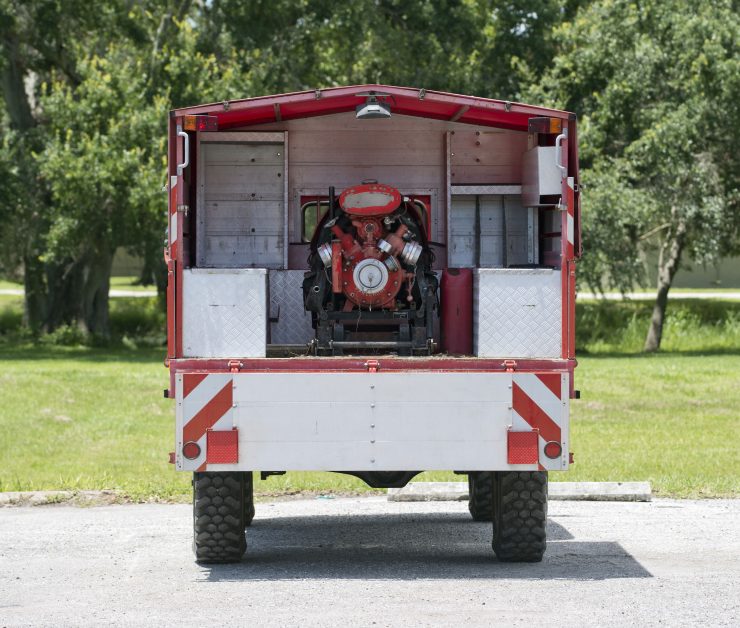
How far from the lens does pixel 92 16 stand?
3178 centimetres

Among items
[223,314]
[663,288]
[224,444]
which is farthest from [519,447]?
[663,288]

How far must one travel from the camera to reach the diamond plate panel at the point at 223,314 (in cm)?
912

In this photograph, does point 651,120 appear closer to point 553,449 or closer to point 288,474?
point 288,474

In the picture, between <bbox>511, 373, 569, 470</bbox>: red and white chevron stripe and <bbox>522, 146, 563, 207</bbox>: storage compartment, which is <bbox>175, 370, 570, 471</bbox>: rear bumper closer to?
<bbox>511, 373, 569, 470</bbox>: red and white chevron stripe

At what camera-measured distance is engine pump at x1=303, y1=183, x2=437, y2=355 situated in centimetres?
973

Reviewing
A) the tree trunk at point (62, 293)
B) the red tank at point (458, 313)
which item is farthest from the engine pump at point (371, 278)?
the tree trunk at point (62, 293)

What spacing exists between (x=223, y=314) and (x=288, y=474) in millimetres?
5653

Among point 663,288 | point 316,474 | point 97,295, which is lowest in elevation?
point 316,474

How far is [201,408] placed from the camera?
8.73m

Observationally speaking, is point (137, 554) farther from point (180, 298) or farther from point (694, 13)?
point (694, 13)

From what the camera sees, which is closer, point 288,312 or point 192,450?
point 192,450

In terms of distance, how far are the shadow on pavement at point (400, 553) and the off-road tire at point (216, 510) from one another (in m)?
0.18

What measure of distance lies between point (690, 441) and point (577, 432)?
167 cm

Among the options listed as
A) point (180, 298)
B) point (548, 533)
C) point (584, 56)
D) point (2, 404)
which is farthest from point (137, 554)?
point (584, 56)
